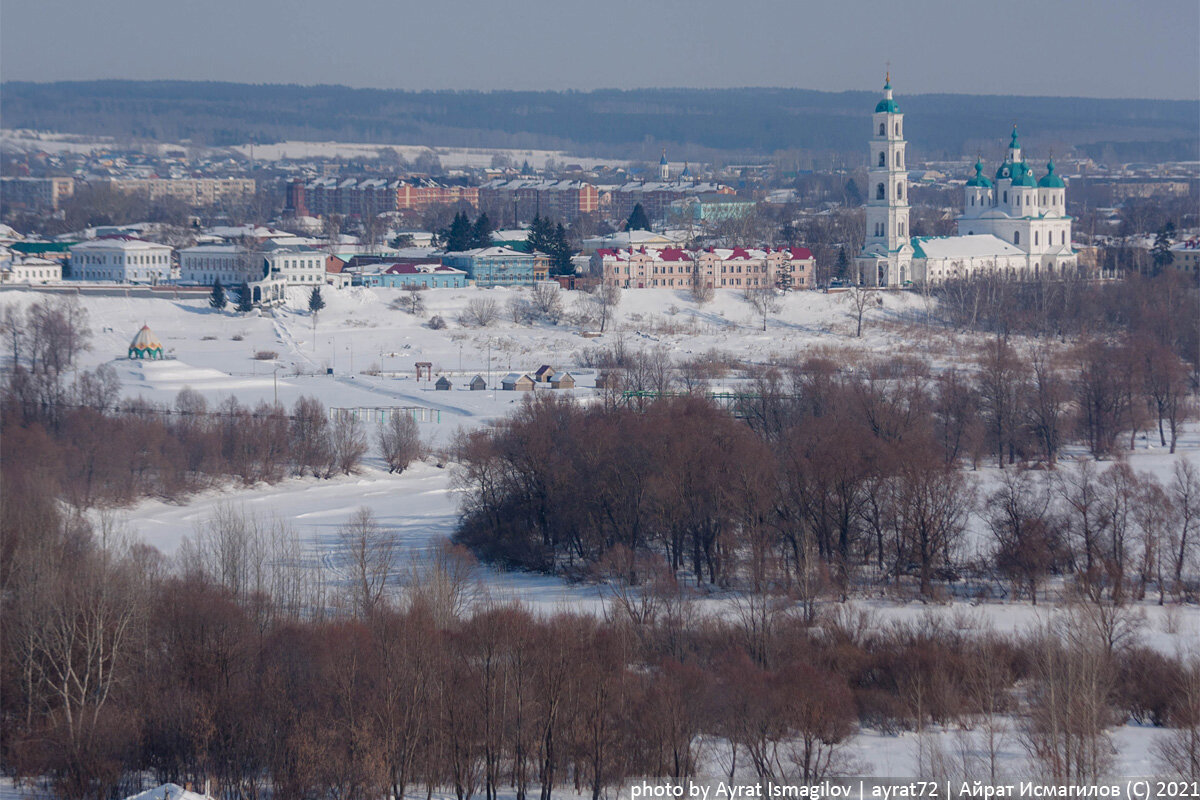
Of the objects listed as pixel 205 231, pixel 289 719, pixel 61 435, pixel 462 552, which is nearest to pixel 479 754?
pixel 289 719

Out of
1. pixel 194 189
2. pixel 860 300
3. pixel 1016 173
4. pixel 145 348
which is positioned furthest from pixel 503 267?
pixel 194 189

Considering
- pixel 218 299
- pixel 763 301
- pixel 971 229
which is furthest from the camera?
pixel 971 229

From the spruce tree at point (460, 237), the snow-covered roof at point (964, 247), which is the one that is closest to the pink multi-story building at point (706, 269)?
the spruce tree at point (460, 237)

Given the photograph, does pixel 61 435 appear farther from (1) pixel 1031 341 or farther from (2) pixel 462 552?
(1) pixel 1031 341

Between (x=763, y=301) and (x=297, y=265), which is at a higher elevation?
(x=297, y=265)

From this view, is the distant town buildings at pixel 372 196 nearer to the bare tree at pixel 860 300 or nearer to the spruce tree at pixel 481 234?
the spruce tree at pixel 481 234

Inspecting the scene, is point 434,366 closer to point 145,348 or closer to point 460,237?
point 145,348

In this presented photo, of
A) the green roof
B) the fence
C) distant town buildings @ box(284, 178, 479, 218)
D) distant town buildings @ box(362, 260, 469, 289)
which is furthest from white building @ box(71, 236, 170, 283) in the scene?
distant town buildings @ box(284, 178, 479, 218)

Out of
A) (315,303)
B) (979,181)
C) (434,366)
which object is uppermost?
(979,181)

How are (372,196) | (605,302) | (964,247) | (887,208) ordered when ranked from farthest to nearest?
(372,196) < (964,247) < (887,208) < (605,302)
